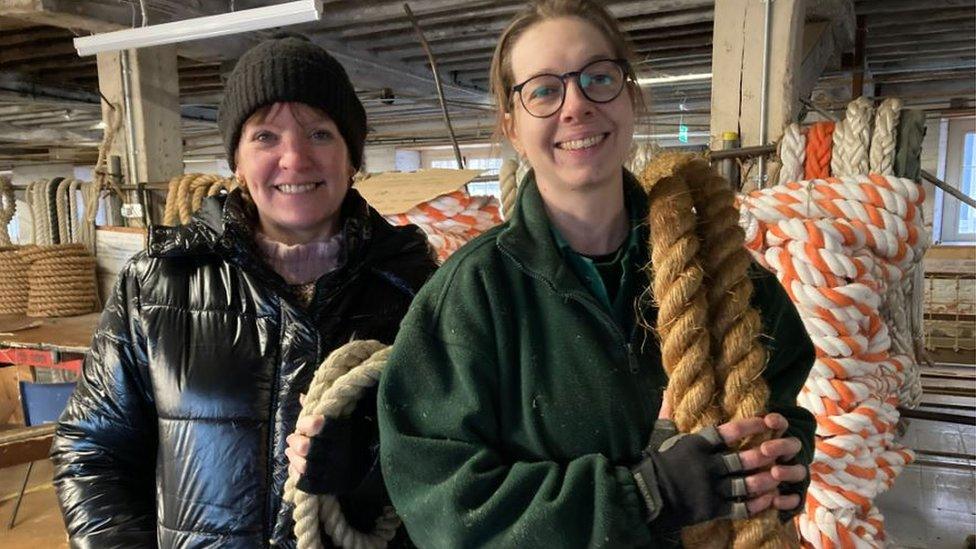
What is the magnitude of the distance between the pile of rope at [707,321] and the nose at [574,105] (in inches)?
5.5

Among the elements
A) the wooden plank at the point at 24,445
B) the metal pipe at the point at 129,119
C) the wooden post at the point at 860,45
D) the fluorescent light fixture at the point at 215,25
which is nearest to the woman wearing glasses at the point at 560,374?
the fluorescent light fixture at the point at 215,25

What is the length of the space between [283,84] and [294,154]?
11 centimetres

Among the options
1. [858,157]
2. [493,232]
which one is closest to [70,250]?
[493,232]

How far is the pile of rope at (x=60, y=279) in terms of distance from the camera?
2932mm

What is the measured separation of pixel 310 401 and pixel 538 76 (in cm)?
51

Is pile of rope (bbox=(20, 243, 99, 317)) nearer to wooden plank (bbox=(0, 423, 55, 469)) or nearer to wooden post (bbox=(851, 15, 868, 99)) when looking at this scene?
wooden plank (bbox=(0, 423, 55, 469))

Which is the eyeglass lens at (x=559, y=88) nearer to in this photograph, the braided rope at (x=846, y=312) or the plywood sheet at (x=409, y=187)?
the braided rope at (x=846, y=312)

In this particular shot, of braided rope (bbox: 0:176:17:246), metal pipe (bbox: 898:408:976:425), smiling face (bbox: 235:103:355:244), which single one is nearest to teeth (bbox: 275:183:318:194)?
smiling face (bbox: 235:103:355:244)

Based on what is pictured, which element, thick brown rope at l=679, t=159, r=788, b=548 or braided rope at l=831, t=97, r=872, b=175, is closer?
thick brown rope at l=679, t=159, r=788, b=548

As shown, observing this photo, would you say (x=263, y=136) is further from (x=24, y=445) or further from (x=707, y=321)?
(x=24, y=445)

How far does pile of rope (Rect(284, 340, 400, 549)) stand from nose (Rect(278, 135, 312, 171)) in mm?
317

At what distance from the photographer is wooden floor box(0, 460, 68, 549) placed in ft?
10.2

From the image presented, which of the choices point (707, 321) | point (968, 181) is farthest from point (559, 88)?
point (968, 181)

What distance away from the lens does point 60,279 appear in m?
2.94
